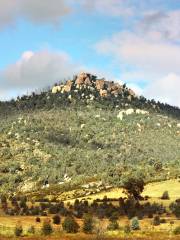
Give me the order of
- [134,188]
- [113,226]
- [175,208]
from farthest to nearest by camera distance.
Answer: [134,188] → [175,208] → [113,226]

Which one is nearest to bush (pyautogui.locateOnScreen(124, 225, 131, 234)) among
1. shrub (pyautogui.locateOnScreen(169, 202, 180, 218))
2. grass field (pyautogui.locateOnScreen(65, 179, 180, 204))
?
shrub (pyautogui.locateOnScreen(169, 202, 180, 218))

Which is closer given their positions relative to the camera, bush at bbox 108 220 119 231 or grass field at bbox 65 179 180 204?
bush at bbox 108 220 119 231

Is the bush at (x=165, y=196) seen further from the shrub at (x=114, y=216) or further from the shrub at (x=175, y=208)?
the shrub at (x=114, y=216)

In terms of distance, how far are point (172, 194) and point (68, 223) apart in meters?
54.0

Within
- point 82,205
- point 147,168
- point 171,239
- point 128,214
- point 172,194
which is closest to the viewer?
point 171,239

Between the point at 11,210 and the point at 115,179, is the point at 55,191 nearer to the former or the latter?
the point at 115,179

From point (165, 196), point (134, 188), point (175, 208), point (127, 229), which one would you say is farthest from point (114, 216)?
point (134, 188)

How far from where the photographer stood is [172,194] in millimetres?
126188

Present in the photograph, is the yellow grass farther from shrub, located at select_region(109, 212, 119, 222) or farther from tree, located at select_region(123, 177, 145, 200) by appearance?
shrub, located at select_region(109, 212, 119, 222)

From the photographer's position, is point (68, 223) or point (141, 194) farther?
point (141, 194)

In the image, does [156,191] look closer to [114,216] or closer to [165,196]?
[165,196]


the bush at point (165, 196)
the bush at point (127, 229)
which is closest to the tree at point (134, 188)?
the bush at point (165, 196)

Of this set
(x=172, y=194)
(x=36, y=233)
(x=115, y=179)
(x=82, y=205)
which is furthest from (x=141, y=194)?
(x=36, y=233)

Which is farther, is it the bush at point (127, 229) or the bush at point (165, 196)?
the bush at point (165, 196)
